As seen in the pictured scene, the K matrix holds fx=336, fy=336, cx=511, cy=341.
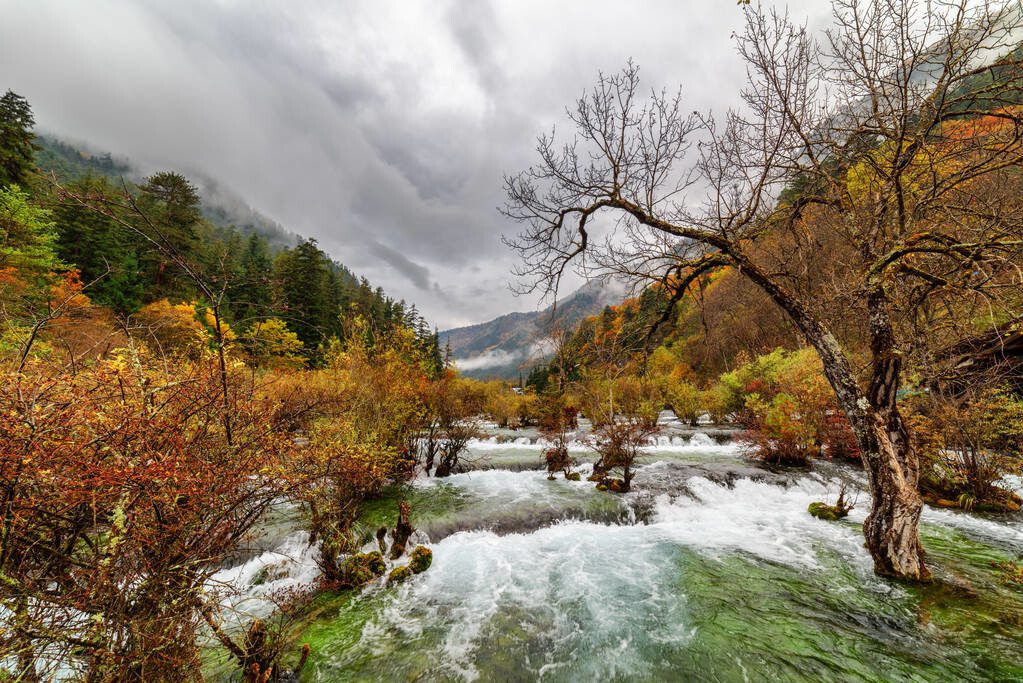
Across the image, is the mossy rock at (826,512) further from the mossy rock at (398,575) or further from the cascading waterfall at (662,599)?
the mossy rock at (398,575)

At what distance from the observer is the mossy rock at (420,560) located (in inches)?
263

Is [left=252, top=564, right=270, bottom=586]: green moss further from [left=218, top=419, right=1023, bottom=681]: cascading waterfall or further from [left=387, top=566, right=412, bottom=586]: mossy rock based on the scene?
[left=387, top=566, right=412, bottom=586]: mossy rock

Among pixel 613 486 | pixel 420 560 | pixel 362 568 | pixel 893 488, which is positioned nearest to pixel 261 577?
pixel 362 568

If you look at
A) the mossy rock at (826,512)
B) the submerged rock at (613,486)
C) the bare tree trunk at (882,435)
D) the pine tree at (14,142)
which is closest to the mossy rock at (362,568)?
the submerged rock at (613,486)

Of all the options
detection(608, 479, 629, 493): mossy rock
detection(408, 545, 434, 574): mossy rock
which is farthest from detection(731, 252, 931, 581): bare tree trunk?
detection(408, 545, 434, 574): mossy rock

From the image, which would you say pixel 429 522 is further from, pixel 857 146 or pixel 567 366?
pixel 857 146

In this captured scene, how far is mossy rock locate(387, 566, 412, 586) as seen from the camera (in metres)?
6.31

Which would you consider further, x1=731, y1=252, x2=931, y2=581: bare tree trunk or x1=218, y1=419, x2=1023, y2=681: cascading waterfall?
x1=731, y1=252, x2=931, y2=581: bare tree trunk

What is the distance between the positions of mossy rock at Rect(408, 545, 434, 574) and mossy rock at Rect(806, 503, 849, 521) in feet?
29.8

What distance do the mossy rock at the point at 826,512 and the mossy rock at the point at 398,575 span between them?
31.1 feet

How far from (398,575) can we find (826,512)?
975 centimetres

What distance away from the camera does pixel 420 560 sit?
6754 millimetres

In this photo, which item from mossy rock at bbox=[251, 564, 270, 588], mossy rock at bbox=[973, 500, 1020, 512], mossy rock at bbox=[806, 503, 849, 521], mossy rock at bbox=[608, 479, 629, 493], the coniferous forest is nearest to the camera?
the coniferous forest

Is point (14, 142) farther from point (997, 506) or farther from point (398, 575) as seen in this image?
point (997, 506)
